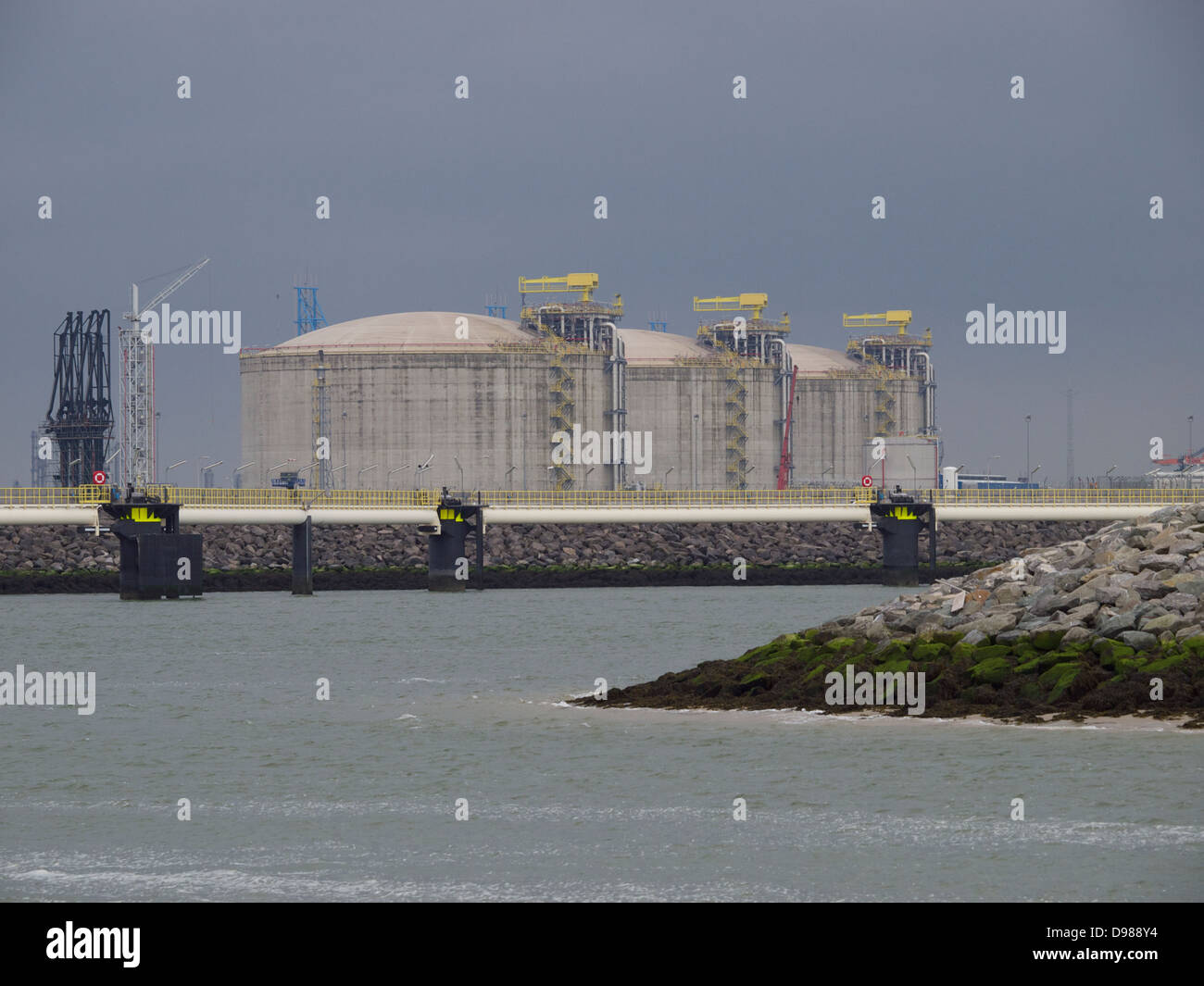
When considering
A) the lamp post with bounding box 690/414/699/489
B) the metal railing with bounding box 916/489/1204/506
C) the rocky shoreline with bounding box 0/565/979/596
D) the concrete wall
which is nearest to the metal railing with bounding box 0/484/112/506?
the rocky shoreline with bounding box 0/565/979/596

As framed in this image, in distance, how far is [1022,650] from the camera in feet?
99.6

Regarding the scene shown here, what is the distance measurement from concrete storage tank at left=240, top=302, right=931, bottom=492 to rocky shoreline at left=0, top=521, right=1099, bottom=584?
47.2 ft

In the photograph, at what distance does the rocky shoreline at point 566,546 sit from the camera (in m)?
89.4

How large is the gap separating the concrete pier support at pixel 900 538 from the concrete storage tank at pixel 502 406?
33.5m

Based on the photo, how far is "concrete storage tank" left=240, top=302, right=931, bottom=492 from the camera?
11231cm

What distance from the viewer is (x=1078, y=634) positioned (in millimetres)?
30062

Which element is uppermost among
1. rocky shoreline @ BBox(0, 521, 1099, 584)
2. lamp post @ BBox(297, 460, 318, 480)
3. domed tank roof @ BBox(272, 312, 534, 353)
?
domed tank roof @ BBox(272, 312, 534, 353)

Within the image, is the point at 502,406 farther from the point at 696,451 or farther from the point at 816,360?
the point at 816,360

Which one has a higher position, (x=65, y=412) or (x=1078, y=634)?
(x=65, y=412)

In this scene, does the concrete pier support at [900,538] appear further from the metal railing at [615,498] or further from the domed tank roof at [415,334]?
the domed tank roof at [415,334]

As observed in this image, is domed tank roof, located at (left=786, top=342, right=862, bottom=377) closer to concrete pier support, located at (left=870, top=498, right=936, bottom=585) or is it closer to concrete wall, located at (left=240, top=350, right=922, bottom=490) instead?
concrete wall, located at (left=240, top=350, right=922, bottom=490)
